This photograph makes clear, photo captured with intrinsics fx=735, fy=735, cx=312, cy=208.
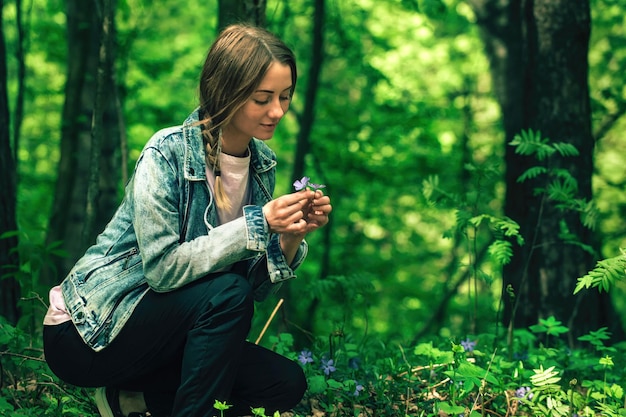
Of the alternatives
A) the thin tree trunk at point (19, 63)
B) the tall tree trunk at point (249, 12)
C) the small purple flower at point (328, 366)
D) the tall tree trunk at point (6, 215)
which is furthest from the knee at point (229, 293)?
the thin tree trunk at point (19, 63)

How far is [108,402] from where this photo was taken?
2.51 metres

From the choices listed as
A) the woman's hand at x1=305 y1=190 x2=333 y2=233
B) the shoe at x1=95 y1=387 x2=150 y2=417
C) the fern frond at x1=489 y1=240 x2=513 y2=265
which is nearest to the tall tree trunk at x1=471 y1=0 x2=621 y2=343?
the fern frond at x1=489 y1=240 x2=513 y2=265

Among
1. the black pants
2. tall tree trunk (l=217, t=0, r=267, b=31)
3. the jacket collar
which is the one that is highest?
tall tree trunk (l=217, t=0, r=267, b=31)

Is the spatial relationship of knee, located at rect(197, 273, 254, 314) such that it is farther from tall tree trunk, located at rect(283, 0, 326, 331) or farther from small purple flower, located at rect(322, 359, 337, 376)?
tall tree trunk, located at rect(283, 0, 326, 331)

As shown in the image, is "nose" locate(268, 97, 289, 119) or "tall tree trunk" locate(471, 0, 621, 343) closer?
"nose" locate(268, 97, 289, 119)

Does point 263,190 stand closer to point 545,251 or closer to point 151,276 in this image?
point 151,276

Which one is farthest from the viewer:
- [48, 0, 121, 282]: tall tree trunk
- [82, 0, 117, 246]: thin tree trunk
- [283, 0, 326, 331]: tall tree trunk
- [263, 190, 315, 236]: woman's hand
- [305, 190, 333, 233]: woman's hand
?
[283, 0, 326, 331]: tall tree trunk

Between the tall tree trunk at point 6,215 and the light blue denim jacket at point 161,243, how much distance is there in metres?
1.48

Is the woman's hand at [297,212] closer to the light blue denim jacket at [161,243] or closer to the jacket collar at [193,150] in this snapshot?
the light blue denim jacket at [161,243]

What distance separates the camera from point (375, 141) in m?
8.16

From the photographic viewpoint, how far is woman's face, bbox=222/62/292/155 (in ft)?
7.87

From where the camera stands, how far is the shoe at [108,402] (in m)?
2.49

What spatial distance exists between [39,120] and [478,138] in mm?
7774

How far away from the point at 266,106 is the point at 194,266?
58 centimetres
